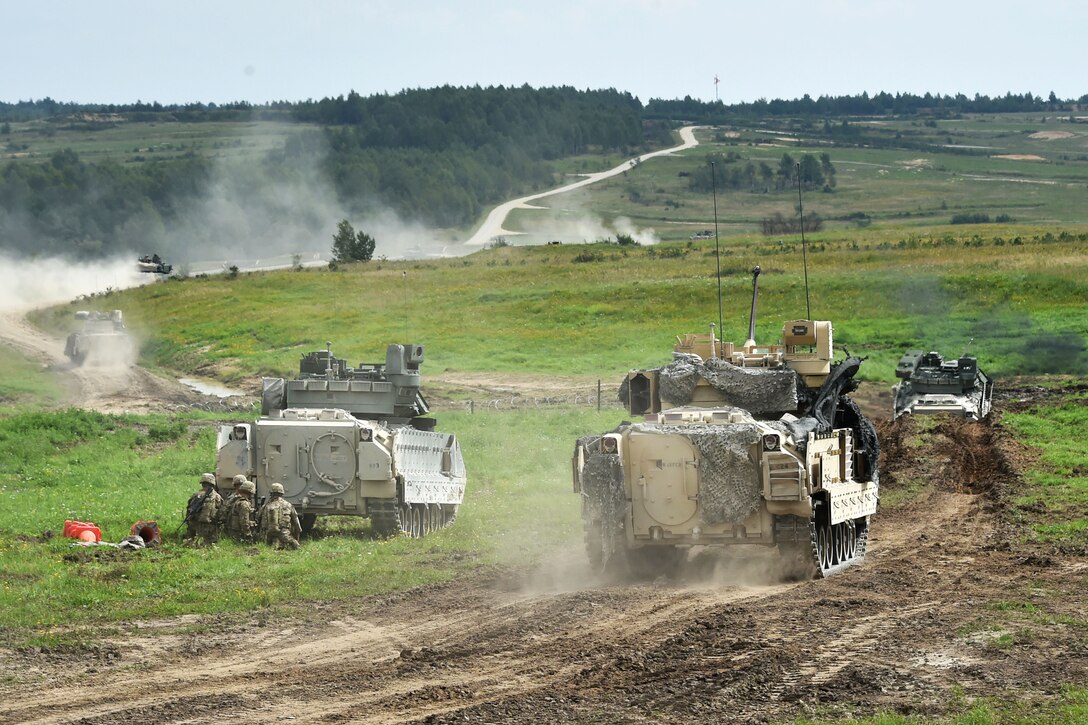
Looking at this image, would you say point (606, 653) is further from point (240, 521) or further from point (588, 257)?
point (588, 257)

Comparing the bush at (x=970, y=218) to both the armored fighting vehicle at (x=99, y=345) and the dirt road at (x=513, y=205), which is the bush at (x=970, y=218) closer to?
the dirt road at (x=513, y=205)

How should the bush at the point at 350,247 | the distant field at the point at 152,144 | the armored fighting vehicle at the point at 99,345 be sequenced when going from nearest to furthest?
the armored fighting vehicle at the point at 99,345
the bush at the point at 350,247
the distant field at the point at 152,144

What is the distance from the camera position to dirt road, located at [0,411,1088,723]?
1198 cm

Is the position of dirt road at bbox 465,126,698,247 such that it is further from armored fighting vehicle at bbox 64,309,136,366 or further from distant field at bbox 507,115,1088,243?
armored fighting vehicle at bbox 64,309,136,366

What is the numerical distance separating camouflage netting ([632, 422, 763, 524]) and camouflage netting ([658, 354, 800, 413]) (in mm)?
2121

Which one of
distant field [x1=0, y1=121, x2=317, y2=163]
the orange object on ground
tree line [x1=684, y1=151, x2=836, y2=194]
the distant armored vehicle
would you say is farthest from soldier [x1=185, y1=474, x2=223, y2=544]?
tree line [x1=684, y1=151, x2=836, y2=194]

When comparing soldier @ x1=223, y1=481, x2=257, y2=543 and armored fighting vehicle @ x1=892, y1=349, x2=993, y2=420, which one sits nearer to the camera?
soldier @ x1=223, y1=481, x2=257, y2=543

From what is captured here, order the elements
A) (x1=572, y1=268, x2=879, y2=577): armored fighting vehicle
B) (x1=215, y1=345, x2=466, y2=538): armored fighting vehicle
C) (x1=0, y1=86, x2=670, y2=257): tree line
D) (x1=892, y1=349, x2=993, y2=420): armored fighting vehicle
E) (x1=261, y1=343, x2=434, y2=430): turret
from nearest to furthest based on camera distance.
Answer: (x1=572, y1=268, x2=879, y2=577): armored fighting vehicle → (x1=215, y1=345, x2=466, y2=538): armored fighting vehicle → (x1=261, y1=343, x2=434, y2=430): turret → (x1=892, y1=349, x2=993, y2=420): armored fighting vehicle → (x1=0, y1=86, x2=670, y2=257): tree line

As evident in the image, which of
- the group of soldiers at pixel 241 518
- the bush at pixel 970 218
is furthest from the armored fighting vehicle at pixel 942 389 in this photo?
the bush at pixel 970 218

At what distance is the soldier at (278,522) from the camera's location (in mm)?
21578

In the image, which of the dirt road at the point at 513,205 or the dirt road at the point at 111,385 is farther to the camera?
the dirt road at the point at 513,205

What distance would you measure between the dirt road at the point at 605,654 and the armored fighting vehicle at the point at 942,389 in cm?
1654

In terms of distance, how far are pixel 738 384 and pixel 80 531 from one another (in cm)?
935

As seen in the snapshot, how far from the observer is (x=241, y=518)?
2177 cm
